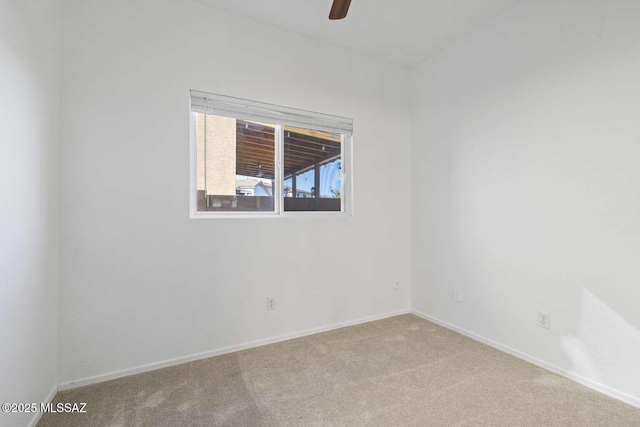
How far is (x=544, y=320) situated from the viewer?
211cm

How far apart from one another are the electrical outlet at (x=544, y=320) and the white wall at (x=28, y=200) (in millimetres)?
3114

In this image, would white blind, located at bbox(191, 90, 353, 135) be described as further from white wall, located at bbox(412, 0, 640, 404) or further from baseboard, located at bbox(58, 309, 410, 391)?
baseboard, located at bbox(58, 309, 410, 391)

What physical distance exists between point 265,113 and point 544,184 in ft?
7.40

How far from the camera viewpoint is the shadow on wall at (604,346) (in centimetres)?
170

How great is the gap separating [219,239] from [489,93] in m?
2.58

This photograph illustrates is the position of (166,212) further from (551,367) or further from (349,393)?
(551,367)

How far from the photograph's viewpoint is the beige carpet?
1563 mm

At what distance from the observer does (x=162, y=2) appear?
81.9 inches

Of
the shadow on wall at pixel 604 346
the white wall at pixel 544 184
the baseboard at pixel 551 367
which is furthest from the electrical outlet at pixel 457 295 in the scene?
the shadow on wall at pixel 604 346

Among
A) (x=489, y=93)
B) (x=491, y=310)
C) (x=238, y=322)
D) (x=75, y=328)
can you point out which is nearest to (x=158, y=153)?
(x=75, y=328)

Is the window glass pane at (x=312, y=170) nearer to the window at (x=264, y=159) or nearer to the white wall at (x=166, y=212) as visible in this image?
the window at (x=264, y=159)

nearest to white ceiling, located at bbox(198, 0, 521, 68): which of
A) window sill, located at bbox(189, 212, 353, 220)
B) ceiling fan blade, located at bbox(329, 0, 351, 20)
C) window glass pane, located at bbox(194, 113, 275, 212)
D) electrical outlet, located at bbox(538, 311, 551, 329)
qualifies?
ceiling fan blade, located at bbox(329, 0, 351, 20)

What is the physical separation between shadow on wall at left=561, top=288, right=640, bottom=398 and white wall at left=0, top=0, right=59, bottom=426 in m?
3.16

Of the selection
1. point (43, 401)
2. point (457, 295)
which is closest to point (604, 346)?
point (457, 295)
